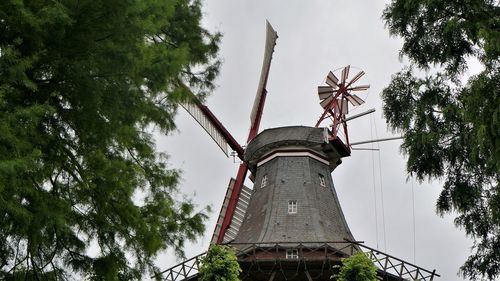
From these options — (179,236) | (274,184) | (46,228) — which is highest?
(274,184)

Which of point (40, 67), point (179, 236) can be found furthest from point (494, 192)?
point (40, 67)

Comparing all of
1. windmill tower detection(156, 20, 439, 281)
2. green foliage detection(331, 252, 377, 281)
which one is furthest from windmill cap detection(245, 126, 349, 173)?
green foliage detection(331, 252, 377, 281)

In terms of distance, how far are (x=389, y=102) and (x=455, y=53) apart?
73.1 inches

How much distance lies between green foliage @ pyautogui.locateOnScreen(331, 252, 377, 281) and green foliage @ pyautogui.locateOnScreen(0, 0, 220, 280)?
1268 cm

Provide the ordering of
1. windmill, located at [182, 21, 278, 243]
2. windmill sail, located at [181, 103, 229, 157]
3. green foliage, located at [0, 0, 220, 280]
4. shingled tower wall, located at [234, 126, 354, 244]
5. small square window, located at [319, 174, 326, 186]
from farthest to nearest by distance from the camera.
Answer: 1. windmill sail, located at [181, 103, 229, 157]
2. windmill, located at [182, 21, 278, 243]
3. small square window, located at [319, 174, 326, 186]
4. shingled tower wall, located at [234, 126, 354, 244]
5. green foliage, located at [0, 0, 220, 280]

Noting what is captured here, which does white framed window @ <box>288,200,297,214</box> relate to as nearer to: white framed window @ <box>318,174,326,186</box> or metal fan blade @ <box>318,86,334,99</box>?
white framed window @ <box>318,174,326,186</box>

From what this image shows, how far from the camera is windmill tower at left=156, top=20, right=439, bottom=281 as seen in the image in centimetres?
2585

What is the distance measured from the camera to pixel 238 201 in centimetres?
3506

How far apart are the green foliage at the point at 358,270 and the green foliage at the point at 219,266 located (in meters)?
3.40

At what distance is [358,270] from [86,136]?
15.0 meters

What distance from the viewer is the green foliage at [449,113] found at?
12.5 m

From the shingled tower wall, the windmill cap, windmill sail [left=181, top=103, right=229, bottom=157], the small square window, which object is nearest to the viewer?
the shingled tower wall

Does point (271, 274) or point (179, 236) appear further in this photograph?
point (271, 274)

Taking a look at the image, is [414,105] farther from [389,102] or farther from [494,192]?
[494,192]
